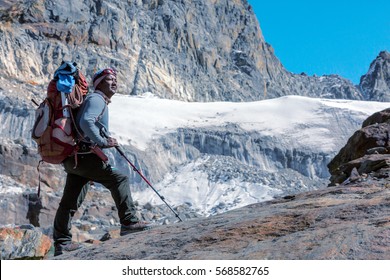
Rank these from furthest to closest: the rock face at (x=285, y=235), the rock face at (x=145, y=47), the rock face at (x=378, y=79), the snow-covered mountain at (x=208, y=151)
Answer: the rock face at (x=378, y=79)
the rock face at (x=145, y=47)
the snow-covered mountain at (x=208, y=151)
the rock face at (x=285, y=235)

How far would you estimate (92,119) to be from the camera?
15.1 ft

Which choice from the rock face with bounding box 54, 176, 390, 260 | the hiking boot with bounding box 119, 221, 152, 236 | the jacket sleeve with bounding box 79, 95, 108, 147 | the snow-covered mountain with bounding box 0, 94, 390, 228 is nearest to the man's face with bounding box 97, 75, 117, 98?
the jacket sleeve with bounding box 79, 95, 108, 147

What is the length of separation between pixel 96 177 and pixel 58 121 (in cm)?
56

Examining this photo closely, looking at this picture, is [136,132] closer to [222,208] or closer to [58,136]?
[222,208]

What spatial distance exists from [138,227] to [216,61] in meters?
74.0

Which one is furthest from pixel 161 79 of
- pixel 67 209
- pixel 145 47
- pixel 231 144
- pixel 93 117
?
pixel 93 117

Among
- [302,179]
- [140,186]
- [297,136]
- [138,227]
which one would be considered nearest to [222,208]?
[140,186]

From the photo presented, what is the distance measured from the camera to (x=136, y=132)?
36188 mm

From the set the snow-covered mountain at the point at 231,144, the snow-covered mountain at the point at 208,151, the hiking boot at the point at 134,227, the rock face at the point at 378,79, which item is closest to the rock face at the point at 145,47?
the snow-covered mountain at the point at 208,151

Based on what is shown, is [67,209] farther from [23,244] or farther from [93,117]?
[23,244]

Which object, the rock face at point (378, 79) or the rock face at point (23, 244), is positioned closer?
the rock face at point (23, 244)

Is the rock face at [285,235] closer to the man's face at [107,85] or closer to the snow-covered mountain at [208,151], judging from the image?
the man's face at [107,85]

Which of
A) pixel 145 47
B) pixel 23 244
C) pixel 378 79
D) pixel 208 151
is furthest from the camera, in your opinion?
pixel 378 79

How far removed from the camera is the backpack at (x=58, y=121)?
462 centimetres
